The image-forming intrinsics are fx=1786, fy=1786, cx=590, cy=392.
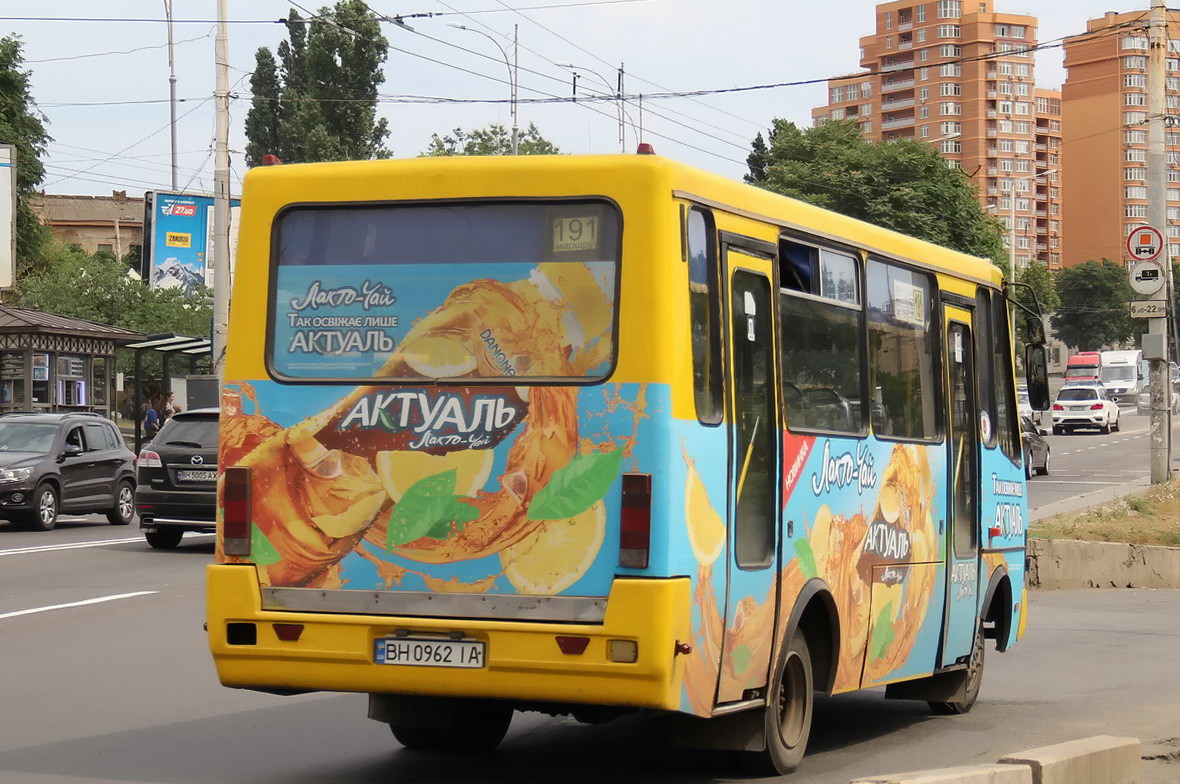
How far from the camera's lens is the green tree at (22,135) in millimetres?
53000

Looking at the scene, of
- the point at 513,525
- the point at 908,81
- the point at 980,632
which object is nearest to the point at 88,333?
the point at 980,632

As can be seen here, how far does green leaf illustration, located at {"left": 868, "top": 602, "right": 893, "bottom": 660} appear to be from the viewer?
29.2 feet

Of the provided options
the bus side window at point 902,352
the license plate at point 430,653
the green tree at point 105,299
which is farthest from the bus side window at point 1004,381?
the green tree at point 105,299

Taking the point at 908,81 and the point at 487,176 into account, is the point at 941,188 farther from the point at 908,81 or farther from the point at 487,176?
the point at 908,81

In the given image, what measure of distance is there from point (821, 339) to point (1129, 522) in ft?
53.5

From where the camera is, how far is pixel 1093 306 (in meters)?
139

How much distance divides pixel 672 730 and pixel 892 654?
84.8 inches

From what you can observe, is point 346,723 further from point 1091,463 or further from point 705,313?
point 1091,463

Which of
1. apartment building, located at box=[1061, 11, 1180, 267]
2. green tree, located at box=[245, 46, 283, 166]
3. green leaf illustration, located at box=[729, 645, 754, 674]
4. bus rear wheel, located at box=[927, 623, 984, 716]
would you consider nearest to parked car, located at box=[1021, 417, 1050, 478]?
bus rear wheel, located at box=[927, 623, 984, 716]

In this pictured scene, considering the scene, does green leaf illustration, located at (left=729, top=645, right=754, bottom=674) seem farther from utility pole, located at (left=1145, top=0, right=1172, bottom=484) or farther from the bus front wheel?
utility pole, located at (left=1145, top=0, right=1172, bottom=484)

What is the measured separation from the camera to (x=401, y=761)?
27.4 ft

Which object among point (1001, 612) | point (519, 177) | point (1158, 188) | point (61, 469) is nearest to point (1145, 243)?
point (1158, 188)

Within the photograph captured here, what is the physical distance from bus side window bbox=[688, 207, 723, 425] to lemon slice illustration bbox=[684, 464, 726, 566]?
28cm

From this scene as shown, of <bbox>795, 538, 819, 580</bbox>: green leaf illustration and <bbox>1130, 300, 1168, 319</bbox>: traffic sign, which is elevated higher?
<bbox>1130, 300, 1168, 319</bbox>: traffic sign
